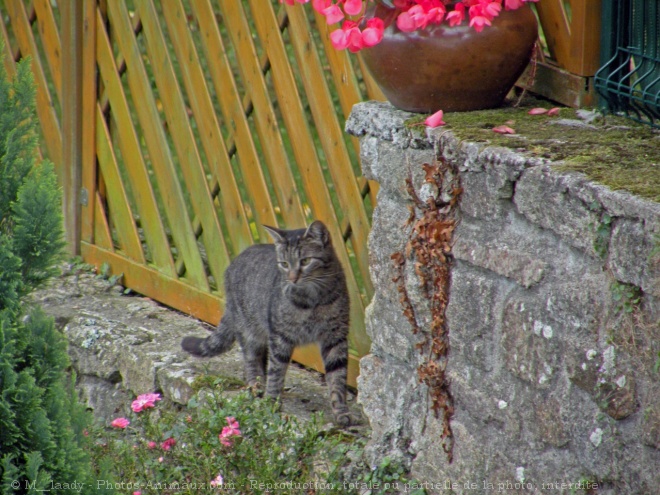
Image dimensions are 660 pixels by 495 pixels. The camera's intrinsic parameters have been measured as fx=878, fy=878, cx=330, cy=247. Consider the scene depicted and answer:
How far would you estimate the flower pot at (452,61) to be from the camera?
2.80 metres

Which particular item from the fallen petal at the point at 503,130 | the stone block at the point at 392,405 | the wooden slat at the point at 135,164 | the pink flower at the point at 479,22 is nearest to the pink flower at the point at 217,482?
the stone block at the point at 392,405

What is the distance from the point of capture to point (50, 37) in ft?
18.2

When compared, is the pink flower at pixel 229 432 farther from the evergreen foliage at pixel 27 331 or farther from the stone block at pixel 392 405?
the evergreen foliage at pixel 27 331

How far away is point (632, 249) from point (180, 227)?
128 inches

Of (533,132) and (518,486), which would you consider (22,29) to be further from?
(518,486)

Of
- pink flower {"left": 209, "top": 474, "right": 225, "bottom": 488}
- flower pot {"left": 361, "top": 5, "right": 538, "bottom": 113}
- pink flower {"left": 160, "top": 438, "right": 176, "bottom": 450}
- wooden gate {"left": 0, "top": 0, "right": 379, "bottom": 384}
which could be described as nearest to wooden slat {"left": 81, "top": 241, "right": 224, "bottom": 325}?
wooden gate {"left": 0, "top": 0, "right": 379, "bottom": 384}

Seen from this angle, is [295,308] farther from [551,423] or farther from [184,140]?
[551,423]

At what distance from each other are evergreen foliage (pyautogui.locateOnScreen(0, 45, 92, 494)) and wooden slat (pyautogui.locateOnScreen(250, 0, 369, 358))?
1.81 m

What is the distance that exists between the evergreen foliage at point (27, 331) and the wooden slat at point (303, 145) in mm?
1814

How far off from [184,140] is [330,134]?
4.01 ft

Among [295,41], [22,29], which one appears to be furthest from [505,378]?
[22,29]

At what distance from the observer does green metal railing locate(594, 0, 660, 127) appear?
9.01 feet

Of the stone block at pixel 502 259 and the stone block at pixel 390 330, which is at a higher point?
the stone block at pixel 502 259

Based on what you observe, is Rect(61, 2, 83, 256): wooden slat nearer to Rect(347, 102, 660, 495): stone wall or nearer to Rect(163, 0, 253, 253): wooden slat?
Rect(163, 0, 253, 253): wooden slat
